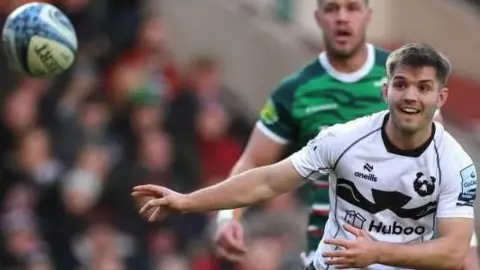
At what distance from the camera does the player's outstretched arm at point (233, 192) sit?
259 inches

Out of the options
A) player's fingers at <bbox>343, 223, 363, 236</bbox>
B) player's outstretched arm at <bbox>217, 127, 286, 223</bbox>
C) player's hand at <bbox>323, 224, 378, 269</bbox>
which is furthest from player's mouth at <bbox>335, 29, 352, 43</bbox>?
player's hand at <bbox>323, 224, 378, 269</bbox>

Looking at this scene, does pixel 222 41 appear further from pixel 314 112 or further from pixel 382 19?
pixel 314 112

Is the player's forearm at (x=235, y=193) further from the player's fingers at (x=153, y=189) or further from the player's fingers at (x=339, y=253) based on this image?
the player's fingers at (x=339, y=253)

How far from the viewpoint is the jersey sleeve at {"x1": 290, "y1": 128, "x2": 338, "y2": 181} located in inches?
261

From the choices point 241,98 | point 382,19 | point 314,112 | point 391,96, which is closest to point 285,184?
point 391,96

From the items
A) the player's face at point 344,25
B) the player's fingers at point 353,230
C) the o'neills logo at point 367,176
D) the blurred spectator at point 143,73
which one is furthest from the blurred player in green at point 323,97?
the blurred spectator at point 143,73

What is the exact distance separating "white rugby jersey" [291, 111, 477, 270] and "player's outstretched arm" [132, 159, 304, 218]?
0.27ft

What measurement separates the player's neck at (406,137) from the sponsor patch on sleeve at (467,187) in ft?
0.71

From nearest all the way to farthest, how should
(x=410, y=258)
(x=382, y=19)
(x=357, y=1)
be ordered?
(x=410, y=258) < (x=357, y=1) < (x=382, y=19)

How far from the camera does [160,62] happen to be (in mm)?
13656

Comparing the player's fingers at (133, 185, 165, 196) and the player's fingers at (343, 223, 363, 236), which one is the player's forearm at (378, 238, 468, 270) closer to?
the player's fingers at (343, 223, 363, 236)

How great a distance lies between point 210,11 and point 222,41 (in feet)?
1.05

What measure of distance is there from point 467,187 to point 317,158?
665 millimetres

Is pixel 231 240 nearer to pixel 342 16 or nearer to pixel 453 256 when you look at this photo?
pixel 342 16
